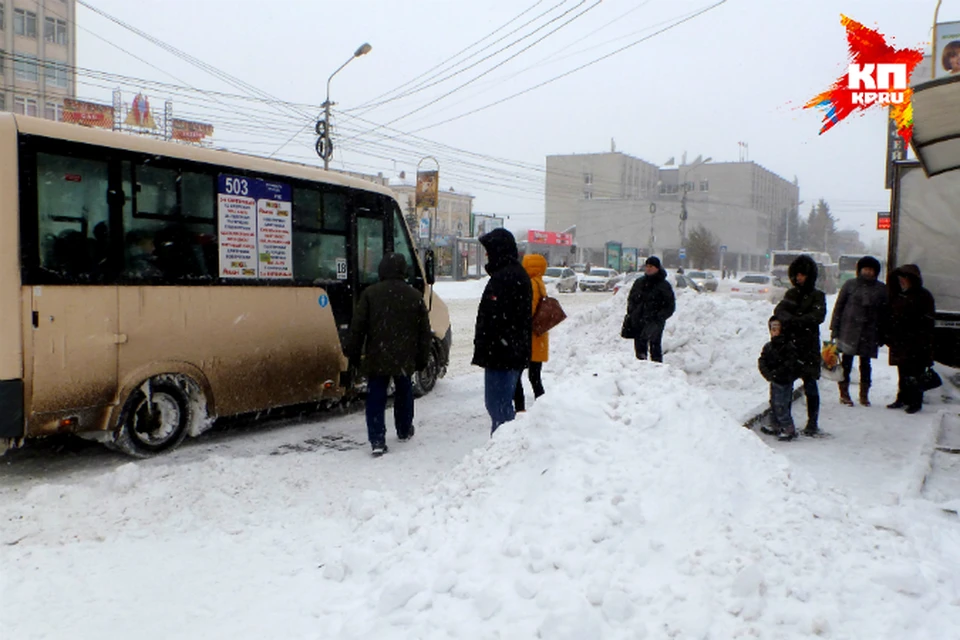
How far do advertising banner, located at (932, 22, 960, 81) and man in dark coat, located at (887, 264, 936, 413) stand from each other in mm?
13747

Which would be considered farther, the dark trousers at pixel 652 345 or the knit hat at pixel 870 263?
the dark trousers at pixel 652 345

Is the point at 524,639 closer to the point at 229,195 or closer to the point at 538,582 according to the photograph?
the point at 538,582

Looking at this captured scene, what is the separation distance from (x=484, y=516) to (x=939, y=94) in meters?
5.74

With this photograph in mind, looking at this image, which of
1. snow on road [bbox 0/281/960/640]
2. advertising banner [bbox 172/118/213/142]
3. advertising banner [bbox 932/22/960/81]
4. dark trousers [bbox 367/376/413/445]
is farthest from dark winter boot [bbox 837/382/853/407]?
advertising banner [bbox 172/118/213/142]

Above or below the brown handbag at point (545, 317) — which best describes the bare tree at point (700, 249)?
above

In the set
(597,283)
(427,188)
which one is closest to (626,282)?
(427,188)

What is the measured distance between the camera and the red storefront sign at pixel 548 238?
73000 mm

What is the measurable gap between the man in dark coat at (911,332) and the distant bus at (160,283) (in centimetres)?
629

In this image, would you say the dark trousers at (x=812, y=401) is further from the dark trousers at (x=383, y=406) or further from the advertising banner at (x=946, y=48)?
the advertising banner at (x=946, y=48)

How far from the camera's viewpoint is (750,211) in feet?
311

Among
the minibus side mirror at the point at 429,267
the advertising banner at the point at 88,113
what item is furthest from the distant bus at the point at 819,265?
the advertising banner at the point at 88,113

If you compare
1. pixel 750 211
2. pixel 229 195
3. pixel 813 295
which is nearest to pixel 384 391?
pixel 229 195

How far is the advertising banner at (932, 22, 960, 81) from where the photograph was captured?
20.0 metres

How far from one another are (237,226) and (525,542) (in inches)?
189
